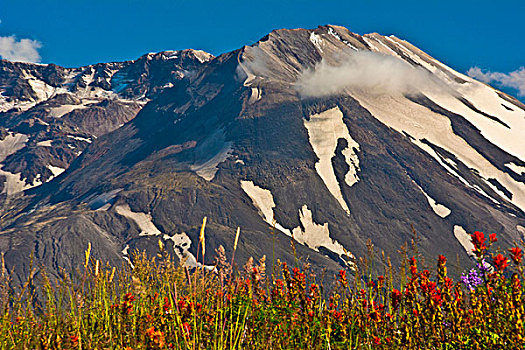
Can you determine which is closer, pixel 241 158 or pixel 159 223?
pixel 159 223

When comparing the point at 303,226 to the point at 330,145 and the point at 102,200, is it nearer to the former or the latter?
the point at 330,145

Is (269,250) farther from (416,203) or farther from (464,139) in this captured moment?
(464,139)

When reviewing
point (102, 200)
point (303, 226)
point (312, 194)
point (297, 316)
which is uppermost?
point (102, 200)

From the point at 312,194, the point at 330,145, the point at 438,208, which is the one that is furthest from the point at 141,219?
the point at 438,208

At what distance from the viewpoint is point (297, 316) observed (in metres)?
4.14

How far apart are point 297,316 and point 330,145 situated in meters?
180

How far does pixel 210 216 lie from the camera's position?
149000 millimetres

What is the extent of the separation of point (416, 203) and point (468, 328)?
163968mm

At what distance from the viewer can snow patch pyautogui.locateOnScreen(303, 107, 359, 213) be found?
551 ft

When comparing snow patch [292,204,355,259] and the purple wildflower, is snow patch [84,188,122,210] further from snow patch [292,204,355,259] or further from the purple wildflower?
the purple wildflower

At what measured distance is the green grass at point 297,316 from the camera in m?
Result: 3.21

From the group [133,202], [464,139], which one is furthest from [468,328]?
[464,139]

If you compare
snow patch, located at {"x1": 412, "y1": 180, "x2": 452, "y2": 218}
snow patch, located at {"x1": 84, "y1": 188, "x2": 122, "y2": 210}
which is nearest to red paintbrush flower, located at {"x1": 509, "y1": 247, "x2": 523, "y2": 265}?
snow patch, located at {"x1": 412, "y1": 180, "x2": 452, "y2": 218}

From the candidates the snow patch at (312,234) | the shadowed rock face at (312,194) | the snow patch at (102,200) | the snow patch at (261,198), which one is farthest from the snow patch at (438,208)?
the snow patch at (102,200)
